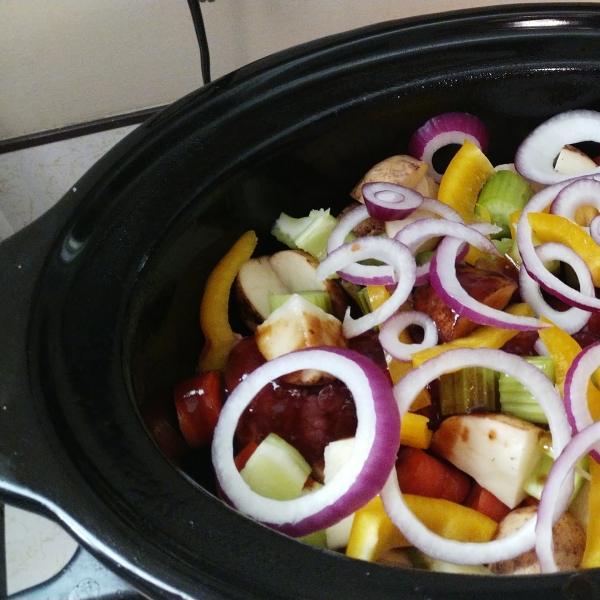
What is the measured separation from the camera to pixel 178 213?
736 mm

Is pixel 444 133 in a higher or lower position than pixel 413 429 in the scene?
higher

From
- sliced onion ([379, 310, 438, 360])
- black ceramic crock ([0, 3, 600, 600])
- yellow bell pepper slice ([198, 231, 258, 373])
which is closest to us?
black ceramic crock ([0, 3, 600, 600])

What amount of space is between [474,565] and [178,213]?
48 centimetres

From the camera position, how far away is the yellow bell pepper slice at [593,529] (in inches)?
22.0

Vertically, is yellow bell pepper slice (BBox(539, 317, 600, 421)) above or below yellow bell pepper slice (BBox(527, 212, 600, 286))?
below

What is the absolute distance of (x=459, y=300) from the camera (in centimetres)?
69

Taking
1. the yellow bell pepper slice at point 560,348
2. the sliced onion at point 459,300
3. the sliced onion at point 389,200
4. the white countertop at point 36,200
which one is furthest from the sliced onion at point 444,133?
the white countertop at point 36,200

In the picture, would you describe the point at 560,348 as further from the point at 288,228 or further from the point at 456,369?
the point at 288,228

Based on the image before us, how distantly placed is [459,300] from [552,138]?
0.35 m

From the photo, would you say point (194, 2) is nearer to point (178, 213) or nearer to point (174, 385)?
point (178, 213)

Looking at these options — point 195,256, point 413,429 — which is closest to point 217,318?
point 195,256

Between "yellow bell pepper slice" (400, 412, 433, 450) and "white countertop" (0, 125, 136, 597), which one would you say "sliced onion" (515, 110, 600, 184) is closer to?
"yellow bell pepper slice" (400, 412, 433, 450)

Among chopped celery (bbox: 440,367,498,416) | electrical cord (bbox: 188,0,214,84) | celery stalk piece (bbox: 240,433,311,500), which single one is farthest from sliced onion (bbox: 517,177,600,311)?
electrical cord (bbox: 188,0,214,84)

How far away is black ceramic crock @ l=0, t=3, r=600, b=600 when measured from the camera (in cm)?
49
